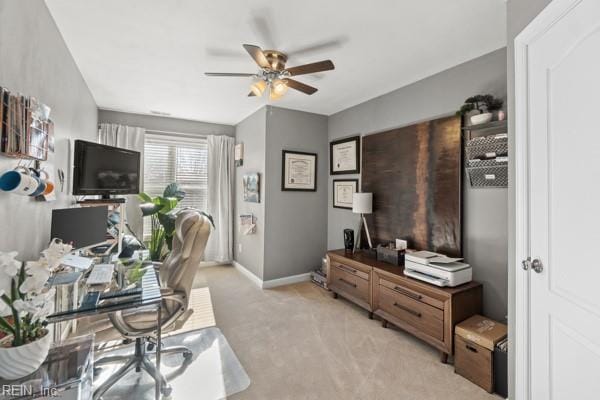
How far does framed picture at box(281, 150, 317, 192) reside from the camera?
3734 mm

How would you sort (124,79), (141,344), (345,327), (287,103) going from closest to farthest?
(141,344), (345,327), (124,79), (287,103)

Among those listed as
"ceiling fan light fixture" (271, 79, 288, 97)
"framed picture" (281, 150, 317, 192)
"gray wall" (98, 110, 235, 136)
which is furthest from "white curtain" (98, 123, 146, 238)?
"ceiling fan light fixture" (271, 79, 288, 97)

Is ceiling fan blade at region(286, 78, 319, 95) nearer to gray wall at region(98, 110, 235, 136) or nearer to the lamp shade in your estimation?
the lamp shade

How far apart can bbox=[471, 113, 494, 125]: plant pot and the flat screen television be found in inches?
126

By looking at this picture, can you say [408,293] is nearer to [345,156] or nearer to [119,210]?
[345,156]

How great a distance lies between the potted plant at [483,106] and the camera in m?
2.03

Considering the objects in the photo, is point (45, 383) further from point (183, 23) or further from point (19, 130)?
point (183, 23)

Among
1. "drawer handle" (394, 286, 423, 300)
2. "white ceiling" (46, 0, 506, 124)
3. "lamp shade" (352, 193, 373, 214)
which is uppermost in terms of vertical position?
"white ceiling" (46, 0, 506, 124)

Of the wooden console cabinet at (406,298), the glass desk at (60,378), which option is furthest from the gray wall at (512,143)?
the glass desk at (60,378)
